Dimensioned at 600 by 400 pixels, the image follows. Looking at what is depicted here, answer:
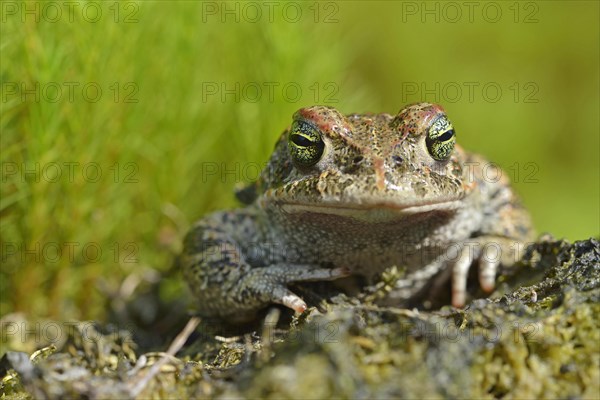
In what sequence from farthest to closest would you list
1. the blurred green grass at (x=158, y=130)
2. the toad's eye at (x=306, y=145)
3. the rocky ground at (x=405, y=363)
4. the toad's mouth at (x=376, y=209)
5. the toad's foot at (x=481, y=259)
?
1. the blurred green grass at (x=158, y=130)
2. the toad's foot at (x=481, y=259)
3. the toad's eye at (x=306, y=145)
4. the toad's mouth at (x=376, y=209)
5. the rocky ground at (x=405, y=363)

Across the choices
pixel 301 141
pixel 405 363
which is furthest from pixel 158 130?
pixel 405 363

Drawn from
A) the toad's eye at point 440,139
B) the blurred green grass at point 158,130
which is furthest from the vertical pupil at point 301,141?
the blurred green grass at point 158,130

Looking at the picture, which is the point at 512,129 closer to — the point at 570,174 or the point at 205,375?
the point at 570,174

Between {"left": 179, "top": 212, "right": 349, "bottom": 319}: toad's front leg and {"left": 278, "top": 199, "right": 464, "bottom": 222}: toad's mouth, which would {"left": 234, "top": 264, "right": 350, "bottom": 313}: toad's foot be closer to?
{"left": 179, "top": 212, "right": 349, "bottom": 319}: toad's front leg

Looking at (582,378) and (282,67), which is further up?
(282,67)

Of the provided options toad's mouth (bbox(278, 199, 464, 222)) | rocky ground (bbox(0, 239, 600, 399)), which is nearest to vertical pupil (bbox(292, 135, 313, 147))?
toad's mouth (bbox(278, 199, 464, 222))

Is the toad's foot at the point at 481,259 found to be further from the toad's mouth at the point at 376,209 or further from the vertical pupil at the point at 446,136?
the vertical pupil at the point at 446,136

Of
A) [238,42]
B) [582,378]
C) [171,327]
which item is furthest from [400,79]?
[582,378]
